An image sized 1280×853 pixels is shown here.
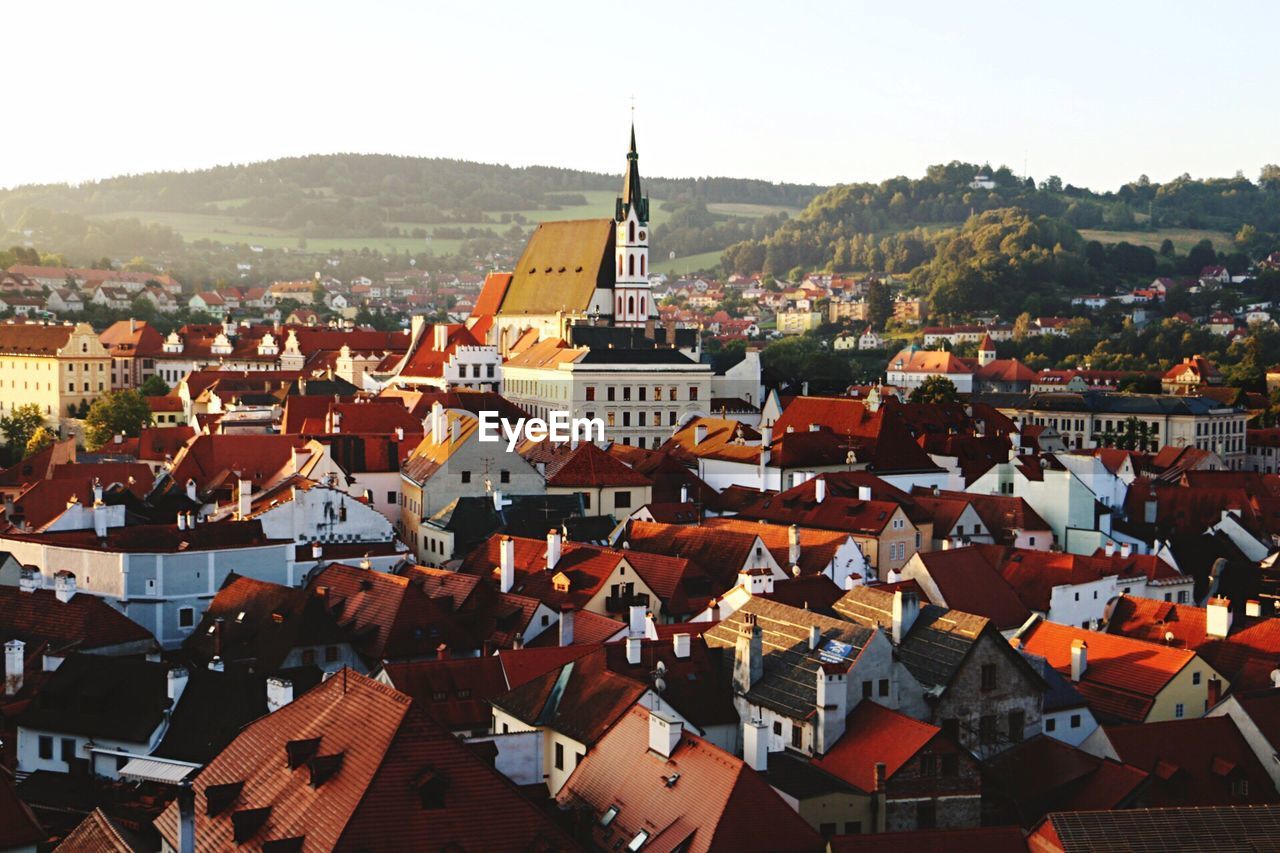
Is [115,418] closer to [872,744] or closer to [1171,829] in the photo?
[872,744]

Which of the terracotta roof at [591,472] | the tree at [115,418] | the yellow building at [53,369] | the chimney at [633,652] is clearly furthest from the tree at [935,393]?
the chimney at [633,652]

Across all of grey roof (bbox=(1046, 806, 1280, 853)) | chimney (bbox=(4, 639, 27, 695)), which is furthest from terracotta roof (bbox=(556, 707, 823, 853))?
chimney (bbox=(4, 639, 27, 695))

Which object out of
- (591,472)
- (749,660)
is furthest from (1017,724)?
(591,472)

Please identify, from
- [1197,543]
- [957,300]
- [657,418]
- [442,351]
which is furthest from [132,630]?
[957,300]

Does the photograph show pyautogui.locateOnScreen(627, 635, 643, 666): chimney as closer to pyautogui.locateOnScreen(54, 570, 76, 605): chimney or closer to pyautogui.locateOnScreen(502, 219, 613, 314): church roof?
pyautogui.locateOnScreen(54, 570, 76, 605): chimney

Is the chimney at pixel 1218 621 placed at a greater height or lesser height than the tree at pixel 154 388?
greater

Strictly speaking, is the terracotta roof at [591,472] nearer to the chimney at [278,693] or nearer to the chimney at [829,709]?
the chimney at [278,693]
